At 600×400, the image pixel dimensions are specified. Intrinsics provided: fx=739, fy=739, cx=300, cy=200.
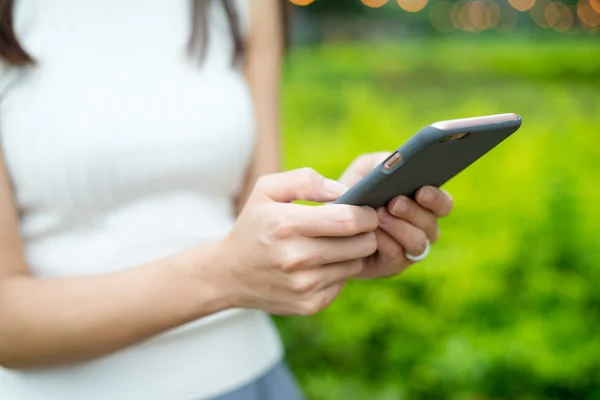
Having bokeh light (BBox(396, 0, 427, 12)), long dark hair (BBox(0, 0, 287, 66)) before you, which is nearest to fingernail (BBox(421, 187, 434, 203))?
long dark hair (BBox(0, 0, 287, 66))

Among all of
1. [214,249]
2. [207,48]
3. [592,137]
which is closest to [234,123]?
[207,48]

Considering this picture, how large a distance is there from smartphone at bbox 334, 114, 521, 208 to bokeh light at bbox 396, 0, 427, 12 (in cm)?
2895

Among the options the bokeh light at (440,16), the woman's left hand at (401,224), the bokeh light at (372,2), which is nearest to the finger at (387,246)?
the woman's left hand at (401,224)

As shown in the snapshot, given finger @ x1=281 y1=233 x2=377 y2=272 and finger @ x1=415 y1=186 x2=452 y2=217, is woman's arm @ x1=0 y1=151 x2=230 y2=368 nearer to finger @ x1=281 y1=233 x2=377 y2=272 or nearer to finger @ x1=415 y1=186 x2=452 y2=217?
finger @ x1=281 y1=233 x2=377 y2=272

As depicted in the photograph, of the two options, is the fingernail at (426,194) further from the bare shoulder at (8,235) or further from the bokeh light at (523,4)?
the bokeh light at (523,4)

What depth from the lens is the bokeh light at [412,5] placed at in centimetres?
2906

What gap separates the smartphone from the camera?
0.95 m

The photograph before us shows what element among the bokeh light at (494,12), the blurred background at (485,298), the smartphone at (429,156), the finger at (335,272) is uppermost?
the smartphone at (429,156)

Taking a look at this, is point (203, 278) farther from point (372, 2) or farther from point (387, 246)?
point (372, 2)

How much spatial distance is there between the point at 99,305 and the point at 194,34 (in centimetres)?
55

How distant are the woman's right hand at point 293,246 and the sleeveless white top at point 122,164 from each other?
209 mm

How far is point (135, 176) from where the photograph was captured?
1.23 meters

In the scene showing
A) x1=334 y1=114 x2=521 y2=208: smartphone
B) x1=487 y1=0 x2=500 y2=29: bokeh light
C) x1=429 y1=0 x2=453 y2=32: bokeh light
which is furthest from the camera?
x1=487 y1=0 x2=500 y2=29: bokeh light

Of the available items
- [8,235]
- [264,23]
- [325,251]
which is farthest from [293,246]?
[264,23]
